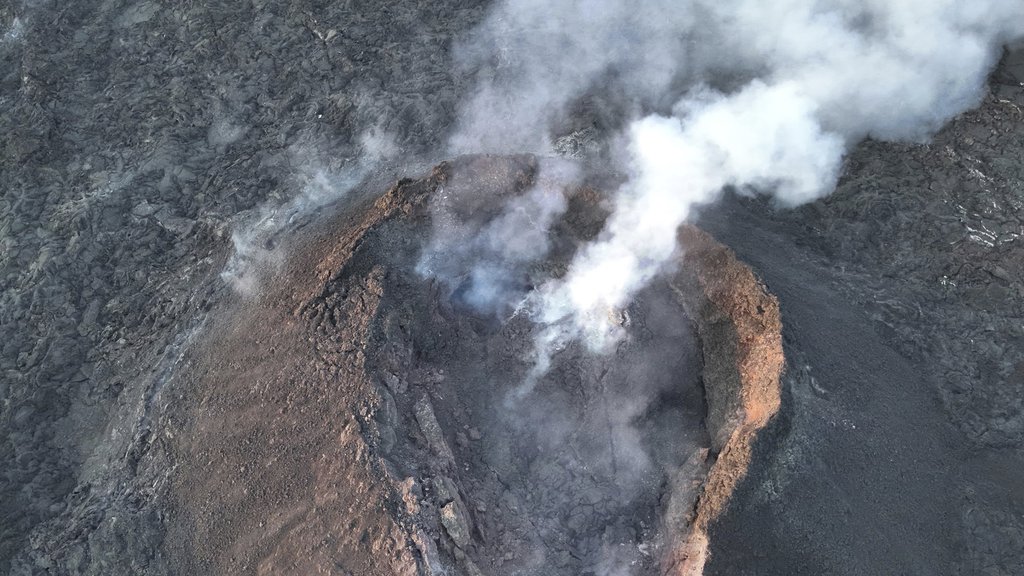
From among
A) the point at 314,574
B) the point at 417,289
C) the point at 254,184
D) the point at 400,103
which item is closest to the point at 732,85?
the point at 400,103

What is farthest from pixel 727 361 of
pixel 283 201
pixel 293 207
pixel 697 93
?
pixel 283 201

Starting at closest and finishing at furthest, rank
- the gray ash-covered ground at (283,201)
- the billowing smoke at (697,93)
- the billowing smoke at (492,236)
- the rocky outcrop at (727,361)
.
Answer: the rocky outcrop at (727,361)
the gray ash-covered ground at (283,201)
the billowing smoke at (697,93)
the billowing smoke at (492,236)

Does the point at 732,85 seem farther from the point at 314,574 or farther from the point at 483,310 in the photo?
the point at 314,574

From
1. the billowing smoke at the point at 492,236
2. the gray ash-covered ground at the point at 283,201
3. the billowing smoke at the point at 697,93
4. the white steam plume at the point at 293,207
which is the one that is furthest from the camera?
the white steam plume at the point at 293,207

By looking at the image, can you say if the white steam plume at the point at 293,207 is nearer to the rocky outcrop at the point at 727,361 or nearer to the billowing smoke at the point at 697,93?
the billowing smoke at the point at 697,93

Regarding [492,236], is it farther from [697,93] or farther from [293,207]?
[697,93]

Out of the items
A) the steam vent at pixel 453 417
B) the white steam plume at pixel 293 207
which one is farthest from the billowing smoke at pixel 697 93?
the white steam plume at pixel 293 207
